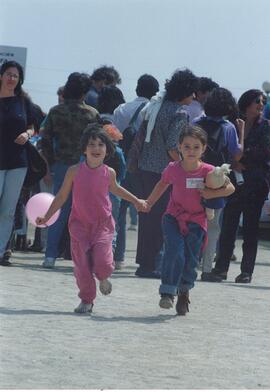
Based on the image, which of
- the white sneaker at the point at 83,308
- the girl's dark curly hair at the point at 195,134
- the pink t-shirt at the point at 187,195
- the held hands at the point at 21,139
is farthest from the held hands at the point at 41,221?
the held hands at the point at 21,139

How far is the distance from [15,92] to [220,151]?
2026mm

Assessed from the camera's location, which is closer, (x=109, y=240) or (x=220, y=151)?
(x=109, y=240)

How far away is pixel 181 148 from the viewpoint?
430 inches

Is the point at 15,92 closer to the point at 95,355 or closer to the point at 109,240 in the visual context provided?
the point at 109,240

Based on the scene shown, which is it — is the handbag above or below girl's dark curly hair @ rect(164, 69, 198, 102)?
below

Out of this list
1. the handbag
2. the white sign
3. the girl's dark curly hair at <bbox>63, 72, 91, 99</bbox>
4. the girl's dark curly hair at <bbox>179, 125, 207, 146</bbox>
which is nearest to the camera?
the girl's dark curly hair at <bbox>179, 125, 207, 146</bbox>

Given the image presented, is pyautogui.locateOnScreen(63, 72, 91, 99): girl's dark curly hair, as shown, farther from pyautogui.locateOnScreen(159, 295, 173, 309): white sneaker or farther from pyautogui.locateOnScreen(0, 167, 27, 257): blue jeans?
pyautogui.locateOnScreen(159, 295, 173, 309): white sneaker

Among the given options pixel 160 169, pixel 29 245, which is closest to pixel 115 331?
pixel 160 169

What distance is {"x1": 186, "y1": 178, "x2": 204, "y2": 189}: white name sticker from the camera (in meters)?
10.8

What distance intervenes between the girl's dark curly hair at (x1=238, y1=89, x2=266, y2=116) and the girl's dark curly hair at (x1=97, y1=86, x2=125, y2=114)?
4.49ft

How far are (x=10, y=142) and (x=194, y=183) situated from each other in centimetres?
343

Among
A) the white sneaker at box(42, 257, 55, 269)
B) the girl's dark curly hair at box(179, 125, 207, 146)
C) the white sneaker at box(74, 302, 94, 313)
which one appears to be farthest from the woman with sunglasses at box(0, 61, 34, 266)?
the white sneaker at box(74, 302, 94, 313)

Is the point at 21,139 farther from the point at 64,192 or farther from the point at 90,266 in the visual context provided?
the point at 90,266

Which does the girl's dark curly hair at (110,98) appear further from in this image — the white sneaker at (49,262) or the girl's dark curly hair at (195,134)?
the girl's dark curly hair at (195,134)
